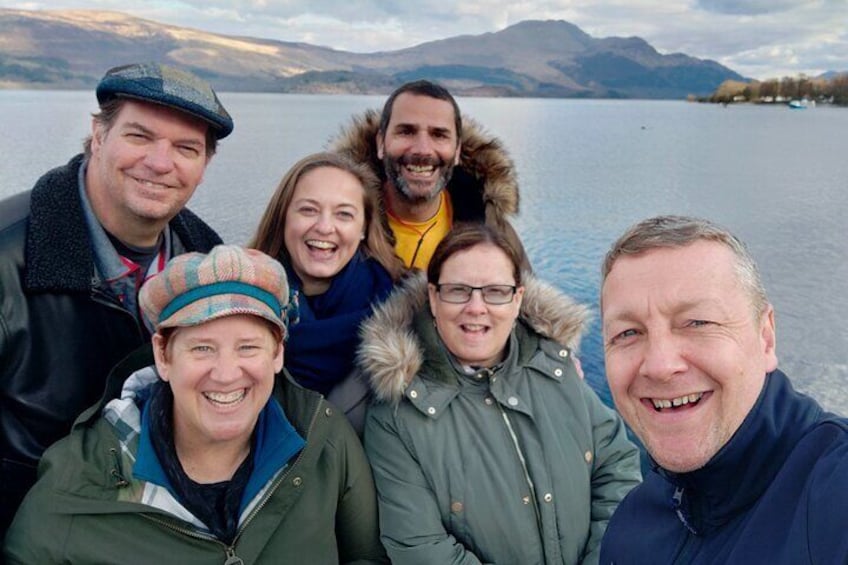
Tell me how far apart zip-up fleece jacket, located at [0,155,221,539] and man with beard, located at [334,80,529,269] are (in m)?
1.69

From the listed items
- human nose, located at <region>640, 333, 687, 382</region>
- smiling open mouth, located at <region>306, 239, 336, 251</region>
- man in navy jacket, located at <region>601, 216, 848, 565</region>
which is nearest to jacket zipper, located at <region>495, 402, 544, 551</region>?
man in navy jacket, located at <region>601, 216, 848, 565</region>

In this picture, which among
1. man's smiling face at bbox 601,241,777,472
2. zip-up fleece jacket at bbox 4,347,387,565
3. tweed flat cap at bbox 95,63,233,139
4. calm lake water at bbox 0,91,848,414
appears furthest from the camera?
calm lake water at bbox 0,91,848,414

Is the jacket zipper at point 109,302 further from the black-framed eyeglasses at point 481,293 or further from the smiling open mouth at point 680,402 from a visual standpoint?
the smiling open mouth at point 680,402

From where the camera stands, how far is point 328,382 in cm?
298

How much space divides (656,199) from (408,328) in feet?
55.4

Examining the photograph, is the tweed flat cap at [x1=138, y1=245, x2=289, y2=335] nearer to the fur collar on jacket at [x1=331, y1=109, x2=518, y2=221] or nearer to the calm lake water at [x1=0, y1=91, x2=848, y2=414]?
the fur collar on jacket at [x1=331, y1=109, x2=518, y2=221]

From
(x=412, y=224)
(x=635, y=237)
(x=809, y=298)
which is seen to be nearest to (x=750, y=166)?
(x=809, y=298)

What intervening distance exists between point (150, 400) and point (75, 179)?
3.55ft

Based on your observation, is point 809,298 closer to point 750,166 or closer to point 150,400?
point 150,400

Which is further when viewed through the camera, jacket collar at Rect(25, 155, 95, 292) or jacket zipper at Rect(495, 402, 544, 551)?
jacket zipper at Rect(495, 402, 544, 551)

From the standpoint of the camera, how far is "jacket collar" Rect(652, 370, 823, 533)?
1.44 meters

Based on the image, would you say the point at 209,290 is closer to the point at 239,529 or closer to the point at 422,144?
the point at 239,529

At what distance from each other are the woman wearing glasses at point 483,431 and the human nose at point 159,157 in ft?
3.62

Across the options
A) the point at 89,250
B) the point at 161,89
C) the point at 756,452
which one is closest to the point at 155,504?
the point at 89,250
